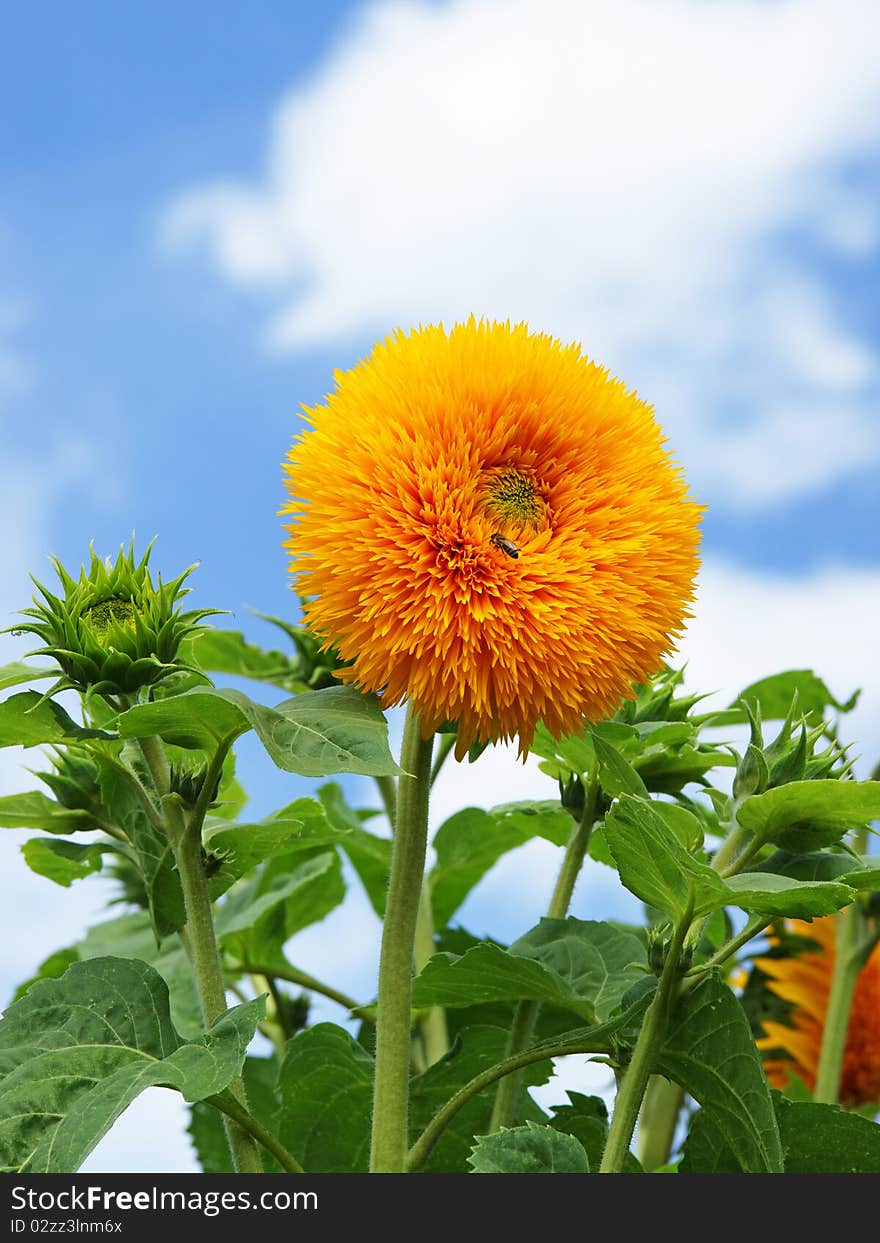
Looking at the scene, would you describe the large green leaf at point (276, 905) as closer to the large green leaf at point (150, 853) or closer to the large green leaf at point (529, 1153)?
the large green leaf at point (150, 853)

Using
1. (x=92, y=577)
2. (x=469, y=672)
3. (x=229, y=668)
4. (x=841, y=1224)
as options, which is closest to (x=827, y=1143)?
(x=841, y=1224)

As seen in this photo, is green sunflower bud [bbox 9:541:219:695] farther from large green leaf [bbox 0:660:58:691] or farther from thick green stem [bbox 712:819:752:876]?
thick green stem [bbox 712:819:752:876]

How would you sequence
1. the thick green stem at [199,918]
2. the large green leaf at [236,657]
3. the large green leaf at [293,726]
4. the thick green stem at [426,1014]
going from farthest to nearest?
the large green leaf at [236,657] → the thick green stem at [426,1014] → the thick green stem at [199,918] → the large green leaf at [293,726]

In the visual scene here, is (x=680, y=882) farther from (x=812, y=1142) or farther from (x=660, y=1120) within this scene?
(x=660, y=1120)

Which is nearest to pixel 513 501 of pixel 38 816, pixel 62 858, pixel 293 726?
pixel 293 726

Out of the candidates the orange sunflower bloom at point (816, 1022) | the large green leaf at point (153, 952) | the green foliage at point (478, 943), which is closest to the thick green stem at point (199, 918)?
the green foliage at point (478, 943)

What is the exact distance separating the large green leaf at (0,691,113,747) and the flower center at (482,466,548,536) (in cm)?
38

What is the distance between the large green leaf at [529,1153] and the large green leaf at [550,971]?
0.13 meters

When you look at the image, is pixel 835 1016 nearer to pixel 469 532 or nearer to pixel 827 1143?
pixel 827 1143

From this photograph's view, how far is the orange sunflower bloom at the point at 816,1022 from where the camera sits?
2109mm

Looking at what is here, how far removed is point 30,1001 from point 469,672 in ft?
1.54

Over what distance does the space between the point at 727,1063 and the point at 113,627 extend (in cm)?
59

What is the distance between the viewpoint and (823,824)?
113 centimetres

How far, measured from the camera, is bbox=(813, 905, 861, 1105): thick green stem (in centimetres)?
197
